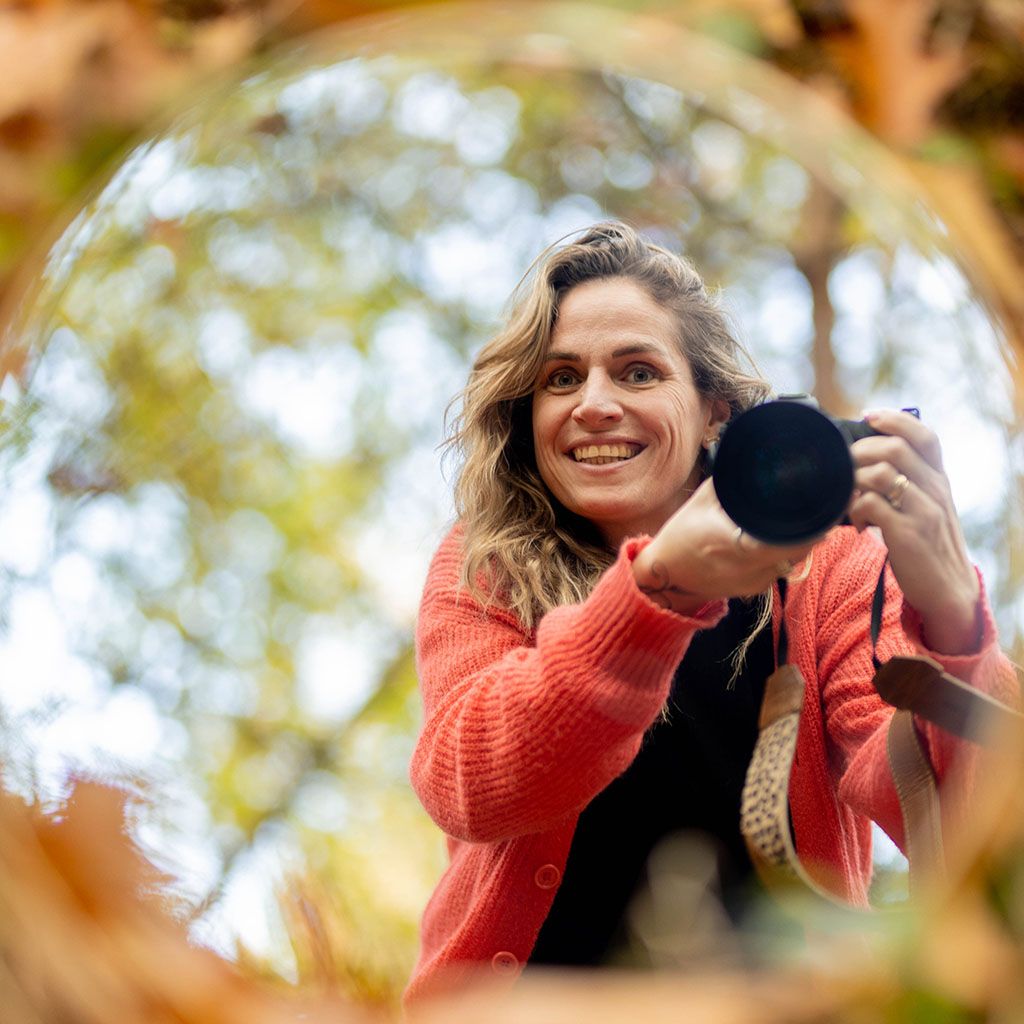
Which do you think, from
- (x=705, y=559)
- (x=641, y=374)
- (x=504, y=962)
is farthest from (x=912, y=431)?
(x=504, y=962)

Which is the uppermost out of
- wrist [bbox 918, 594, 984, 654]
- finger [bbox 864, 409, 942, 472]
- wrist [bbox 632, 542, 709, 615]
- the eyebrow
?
the eyebrow

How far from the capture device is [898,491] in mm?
514

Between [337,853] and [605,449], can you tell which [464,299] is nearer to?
[337,853]

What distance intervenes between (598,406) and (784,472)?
26 cm

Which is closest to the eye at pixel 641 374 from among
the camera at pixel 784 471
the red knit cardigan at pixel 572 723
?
the red knit cardigan at pixel 572 723

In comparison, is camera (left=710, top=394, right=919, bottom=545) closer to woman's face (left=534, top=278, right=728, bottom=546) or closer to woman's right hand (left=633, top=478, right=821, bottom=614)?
woman's right hand (left=633, top=478, right=821, bottom=614)

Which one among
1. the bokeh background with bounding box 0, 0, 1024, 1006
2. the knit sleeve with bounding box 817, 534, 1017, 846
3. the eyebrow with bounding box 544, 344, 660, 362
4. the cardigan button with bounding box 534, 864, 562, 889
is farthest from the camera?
the eyebrow with bounding box 544, 344, 660, 362

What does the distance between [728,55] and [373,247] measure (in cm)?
134

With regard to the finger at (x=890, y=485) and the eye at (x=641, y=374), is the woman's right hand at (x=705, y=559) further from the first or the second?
the eye at (x=641, y=374)

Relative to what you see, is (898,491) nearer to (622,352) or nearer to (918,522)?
(918,522)

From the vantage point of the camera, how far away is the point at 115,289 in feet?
4.04

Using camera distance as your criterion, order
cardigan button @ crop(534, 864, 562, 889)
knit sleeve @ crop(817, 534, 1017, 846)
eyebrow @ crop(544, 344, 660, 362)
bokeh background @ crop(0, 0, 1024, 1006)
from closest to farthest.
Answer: bokeh background @ crop(0, 0, 1024, 1006)
knit sleeve @ crop(817, 534, 1017, 846)
cardigan button @ crop(534, 864, 562, 889)
eyebrow @ crop(544, 344, 660, 362)

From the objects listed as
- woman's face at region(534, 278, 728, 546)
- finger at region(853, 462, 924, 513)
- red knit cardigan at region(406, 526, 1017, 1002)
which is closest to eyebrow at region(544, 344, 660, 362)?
woman's face at region(534, 278, 728, 546)

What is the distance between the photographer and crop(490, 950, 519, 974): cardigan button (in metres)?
0.62
